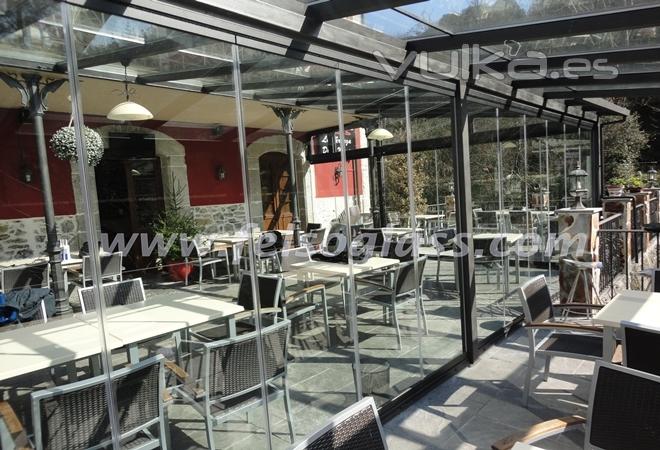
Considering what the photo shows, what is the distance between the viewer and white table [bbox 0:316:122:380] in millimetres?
2064

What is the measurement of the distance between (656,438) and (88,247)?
222 centimetres

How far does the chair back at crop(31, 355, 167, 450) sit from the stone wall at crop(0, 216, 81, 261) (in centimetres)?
57

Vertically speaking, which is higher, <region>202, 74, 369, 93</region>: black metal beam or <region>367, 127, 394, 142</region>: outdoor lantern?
<region>202, 74, 369, 93</region>: black metal beam

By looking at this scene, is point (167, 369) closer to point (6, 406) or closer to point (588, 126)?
point (6, 406)

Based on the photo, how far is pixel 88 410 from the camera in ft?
5.83

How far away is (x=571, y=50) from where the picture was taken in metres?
3.42

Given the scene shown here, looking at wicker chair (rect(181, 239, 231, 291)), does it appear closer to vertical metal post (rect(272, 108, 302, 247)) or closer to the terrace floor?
the terrace floor

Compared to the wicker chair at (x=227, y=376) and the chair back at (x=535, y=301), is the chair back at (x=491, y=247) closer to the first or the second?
the chair back at (x=535, y=301)

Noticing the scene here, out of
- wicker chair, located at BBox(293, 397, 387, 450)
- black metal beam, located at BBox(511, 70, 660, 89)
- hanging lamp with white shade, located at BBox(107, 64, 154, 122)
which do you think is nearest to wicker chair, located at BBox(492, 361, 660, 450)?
wicker chair, located at BBox(293, 397, 387, 450)

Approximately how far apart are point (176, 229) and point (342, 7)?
1786 millimetres

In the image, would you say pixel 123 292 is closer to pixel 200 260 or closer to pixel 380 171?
pixel 200 260

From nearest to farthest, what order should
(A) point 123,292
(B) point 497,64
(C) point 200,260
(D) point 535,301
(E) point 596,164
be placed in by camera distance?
1. (A) point 123,292
2. (C) point 200,260
3. (D) point 535,301
4. (B) point 497,64
5. (E) point 596,164

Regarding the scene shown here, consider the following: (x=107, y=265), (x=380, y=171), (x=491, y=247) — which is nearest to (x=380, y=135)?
(x=380, y=171)

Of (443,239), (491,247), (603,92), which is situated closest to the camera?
(443,239)
